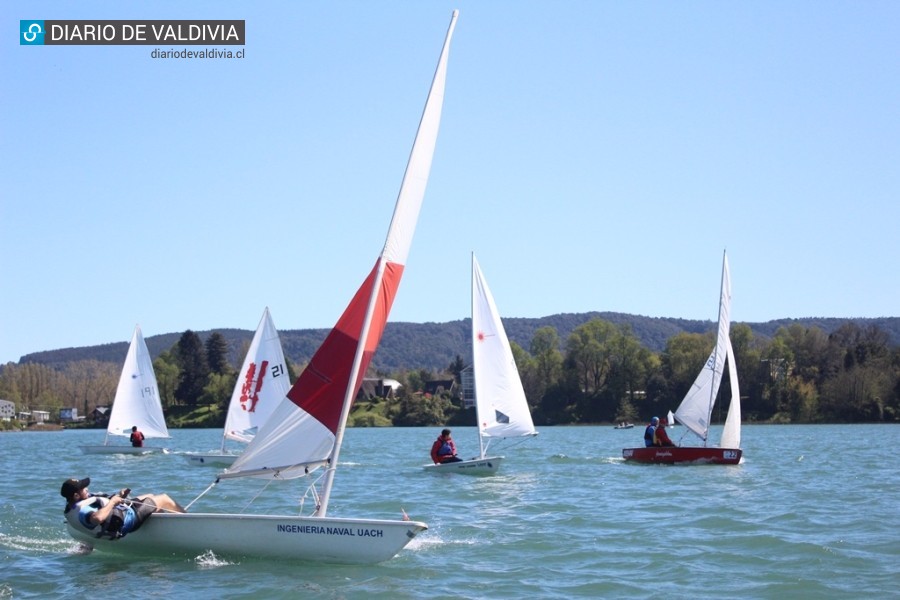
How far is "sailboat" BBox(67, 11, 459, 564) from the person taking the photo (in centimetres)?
1196

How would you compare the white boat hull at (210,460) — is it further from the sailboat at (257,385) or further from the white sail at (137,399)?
the white sail at (137,399)

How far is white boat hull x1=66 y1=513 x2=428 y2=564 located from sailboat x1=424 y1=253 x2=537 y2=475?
14.2 m

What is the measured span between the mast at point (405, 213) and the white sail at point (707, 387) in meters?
19.3

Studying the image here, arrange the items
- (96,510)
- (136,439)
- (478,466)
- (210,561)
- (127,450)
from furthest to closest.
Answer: (136,439), (127,450), (478,466), (96,510), (210,561)

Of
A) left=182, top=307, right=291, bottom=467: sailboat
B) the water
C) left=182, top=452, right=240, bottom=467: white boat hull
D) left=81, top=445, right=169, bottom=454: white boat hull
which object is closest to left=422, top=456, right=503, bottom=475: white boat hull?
the water

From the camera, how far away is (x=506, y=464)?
31.3 m

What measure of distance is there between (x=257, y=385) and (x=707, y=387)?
12.6 metres

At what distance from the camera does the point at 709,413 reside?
30406 millimetres

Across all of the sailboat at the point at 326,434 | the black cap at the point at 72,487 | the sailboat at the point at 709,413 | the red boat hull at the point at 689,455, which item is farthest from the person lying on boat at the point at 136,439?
the sailboat at the point at 326,434

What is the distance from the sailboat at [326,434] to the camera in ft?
39.2

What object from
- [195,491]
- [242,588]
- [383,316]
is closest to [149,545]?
[242,588]

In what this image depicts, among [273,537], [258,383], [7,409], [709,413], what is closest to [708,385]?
[709,413]

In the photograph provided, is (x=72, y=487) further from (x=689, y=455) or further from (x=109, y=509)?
(x=689, y=455)

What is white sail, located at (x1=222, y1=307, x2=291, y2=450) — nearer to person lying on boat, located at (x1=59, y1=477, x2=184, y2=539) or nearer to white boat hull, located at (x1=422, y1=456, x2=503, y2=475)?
white boat hull, located at (x1=422, y1=456, x2=503, y2=475)
